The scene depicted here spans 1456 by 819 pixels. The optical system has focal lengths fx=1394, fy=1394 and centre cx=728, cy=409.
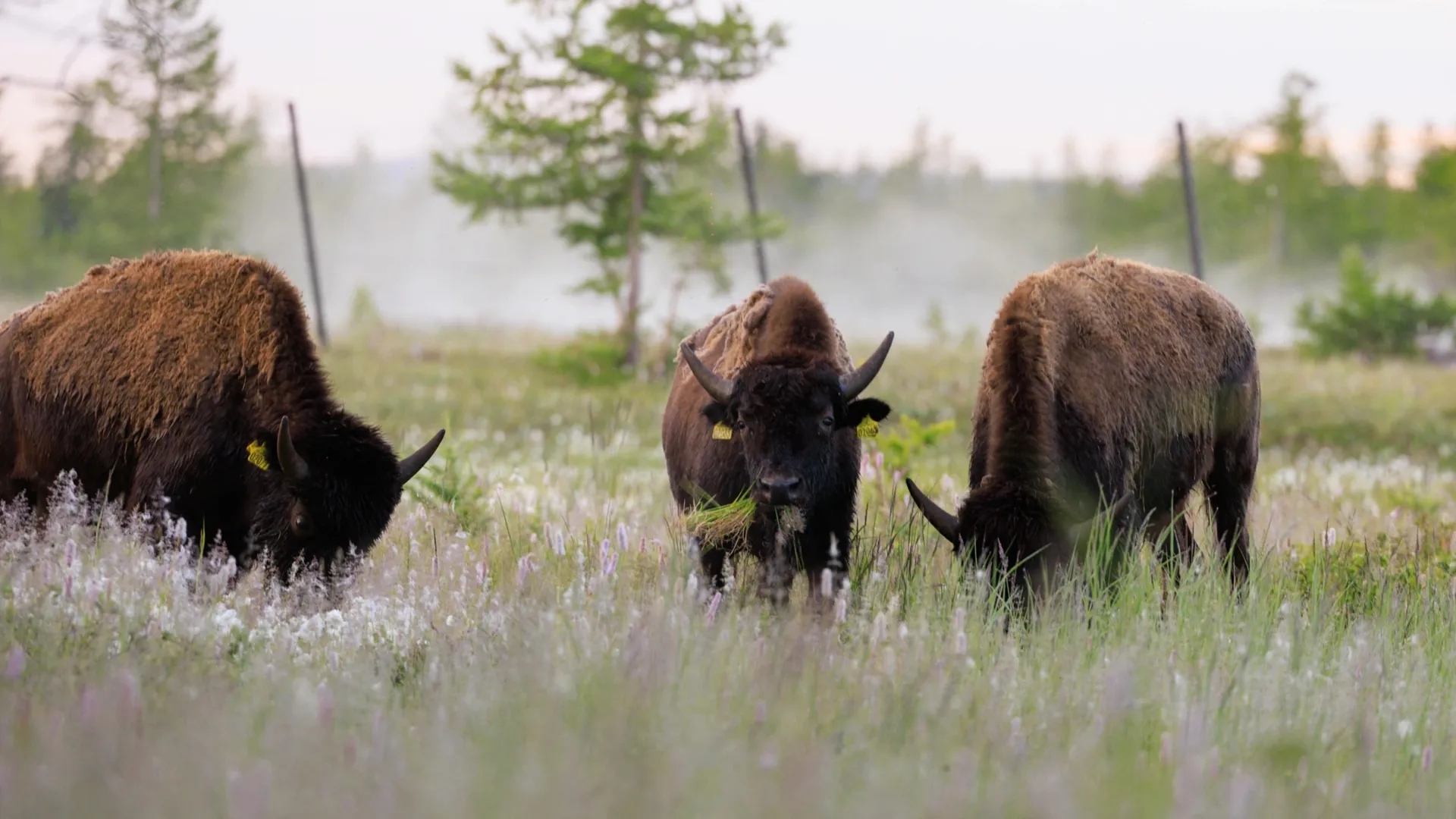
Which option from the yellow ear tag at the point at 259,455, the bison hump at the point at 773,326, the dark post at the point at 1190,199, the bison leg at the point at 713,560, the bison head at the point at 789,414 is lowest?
the bison leg at the point at 713,560

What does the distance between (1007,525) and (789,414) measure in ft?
4.06

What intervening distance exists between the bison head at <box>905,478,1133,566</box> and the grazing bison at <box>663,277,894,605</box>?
601 millimetres

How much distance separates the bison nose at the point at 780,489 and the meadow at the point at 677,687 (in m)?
0.57

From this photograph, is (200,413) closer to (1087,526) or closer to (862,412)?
(862,412)

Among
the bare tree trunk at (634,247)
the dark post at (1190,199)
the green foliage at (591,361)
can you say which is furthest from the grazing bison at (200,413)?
the dark post at (1190,199)

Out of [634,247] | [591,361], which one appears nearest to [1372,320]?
[634,247]

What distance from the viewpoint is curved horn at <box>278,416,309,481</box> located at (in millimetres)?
6973

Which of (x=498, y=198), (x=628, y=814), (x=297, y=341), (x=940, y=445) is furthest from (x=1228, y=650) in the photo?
(x=498, y=198)

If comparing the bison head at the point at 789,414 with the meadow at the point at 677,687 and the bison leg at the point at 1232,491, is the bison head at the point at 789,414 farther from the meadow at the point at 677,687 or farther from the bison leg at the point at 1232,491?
the bison leg at the point at 1232,491

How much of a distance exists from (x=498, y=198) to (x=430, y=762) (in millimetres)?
19746

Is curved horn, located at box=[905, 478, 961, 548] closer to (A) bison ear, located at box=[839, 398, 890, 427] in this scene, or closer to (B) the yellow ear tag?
(A) bison ear, located at box=[839, 398, 890, 427]

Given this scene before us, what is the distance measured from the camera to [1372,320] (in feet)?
92.4

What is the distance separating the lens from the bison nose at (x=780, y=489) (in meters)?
6.80

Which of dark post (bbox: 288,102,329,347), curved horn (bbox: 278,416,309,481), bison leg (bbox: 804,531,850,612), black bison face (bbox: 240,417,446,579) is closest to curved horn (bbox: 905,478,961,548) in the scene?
bison leg (bbox: 804,531,850,612)
